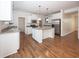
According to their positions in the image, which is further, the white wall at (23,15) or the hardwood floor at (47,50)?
the white wall at (23,15)

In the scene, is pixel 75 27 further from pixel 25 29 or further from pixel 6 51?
pixel 6 51

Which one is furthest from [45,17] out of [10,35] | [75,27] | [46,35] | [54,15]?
[10,35]

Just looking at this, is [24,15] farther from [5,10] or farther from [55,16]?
[5,10]

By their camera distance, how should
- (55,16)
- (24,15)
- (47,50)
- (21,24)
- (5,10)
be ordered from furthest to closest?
(55,16), (24,15), (21,24), (47,50), (5,10)

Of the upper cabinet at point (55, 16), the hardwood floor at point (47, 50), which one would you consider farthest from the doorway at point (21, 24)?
the hardwood floor at point (47, 50)

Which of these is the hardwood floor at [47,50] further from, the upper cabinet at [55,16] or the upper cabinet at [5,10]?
the upper cabinet at [55,16]

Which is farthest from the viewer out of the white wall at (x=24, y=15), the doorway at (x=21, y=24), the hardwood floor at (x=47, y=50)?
the doorway at (x=21, y=24)

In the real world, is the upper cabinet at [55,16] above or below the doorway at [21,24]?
above

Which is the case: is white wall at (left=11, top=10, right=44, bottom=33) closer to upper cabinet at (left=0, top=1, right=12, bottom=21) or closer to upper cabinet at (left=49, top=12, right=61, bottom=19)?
upper cabinet at (left=49, top=12, right=61, bottom=19)

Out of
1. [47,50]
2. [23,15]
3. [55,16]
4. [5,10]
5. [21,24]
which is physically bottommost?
[47,50]

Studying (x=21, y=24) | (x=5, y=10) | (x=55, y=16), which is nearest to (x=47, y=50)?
(x=5, y=10)

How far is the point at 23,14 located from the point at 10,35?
6.19 metres

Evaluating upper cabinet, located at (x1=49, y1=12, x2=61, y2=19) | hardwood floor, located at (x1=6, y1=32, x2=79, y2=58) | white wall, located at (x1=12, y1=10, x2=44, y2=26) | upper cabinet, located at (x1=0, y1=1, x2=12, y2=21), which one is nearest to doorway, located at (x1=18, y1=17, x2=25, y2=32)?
white wall, located at (x1=12, y1=10, x2=44, y2=26)

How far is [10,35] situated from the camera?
332cm
